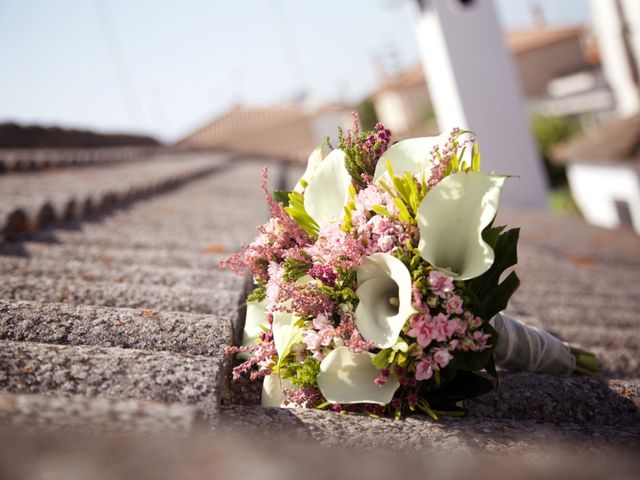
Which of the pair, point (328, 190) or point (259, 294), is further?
point (259, 294)

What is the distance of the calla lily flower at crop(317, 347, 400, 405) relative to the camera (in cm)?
143

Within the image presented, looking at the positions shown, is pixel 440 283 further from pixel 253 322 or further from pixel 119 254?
pixel 119 254

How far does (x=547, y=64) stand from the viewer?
40344 mm

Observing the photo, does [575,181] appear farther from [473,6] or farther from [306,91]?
[306,91]

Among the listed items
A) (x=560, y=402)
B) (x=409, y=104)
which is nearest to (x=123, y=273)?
(x=560, y=402)

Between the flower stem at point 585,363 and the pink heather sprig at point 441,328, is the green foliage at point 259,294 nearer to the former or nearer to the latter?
the pink heather sprig at point 441,328

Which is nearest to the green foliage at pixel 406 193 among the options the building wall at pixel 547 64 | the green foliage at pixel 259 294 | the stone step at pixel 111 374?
the green foliage at pixel 259 294

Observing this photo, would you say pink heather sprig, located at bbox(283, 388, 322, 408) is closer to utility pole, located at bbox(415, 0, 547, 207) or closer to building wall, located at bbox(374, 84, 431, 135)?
utility pole, located at bbox(415, 0, 547, 207)

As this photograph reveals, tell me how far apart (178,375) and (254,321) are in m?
0.40

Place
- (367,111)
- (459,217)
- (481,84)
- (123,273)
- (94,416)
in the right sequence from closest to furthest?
(94,416) → (459,217) → (123,273) → (481,84) → (367,111)

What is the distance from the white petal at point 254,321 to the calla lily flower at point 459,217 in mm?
521

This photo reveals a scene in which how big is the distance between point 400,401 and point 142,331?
68 cm

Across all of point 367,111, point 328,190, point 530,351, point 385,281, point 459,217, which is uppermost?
point 367,111

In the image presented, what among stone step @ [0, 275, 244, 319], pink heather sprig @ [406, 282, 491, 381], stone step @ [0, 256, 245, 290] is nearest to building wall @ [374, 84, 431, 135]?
stone step @ [0, 256, 245, 290]
